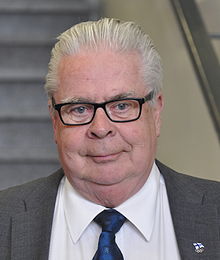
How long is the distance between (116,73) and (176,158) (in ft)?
4.36

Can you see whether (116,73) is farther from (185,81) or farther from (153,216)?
(185,81)

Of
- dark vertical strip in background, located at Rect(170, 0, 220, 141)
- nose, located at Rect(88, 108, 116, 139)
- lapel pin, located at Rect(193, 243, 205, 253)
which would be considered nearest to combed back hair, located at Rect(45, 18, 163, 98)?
nose, located at Rect(88, 108, 116, 139)

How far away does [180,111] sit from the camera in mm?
2902

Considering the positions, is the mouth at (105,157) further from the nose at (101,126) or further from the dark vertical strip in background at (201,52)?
the dark vertical strip in background at (201,52)

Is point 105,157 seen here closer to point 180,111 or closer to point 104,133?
point 104,133

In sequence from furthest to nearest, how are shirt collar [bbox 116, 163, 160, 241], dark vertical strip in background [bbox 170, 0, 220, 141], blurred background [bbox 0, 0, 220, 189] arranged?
1. blurred background [bbox 0, 0, 220, 189]
2. dark vertical strip in background [bbox 170, 0, 220, 141]
3. shirt collar [bbox 116, 163, 160, 241]

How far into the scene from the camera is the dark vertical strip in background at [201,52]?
2305 mm

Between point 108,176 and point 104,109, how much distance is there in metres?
0.17

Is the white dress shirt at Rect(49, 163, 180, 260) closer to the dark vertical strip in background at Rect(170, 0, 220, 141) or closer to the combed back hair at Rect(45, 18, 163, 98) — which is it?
the combed back hair at Rect(45, 18, 163, 98)

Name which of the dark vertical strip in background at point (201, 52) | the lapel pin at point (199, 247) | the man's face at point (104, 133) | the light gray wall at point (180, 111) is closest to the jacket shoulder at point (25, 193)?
the man's face at point (104, 133)

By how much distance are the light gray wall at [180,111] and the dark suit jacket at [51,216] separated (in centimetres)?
61

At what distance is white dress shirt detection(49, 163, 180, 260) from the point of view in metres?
1.73

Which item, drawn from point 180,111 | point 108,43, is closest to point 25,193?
point 108,43

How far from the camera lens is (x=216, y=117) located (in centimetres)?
226
